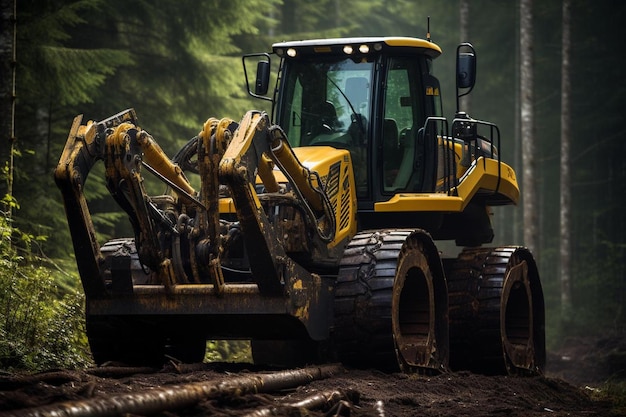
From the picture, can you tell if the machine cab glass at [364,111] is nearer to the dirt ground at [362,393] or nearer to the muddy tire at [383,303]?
the muddy tire at [383,303]

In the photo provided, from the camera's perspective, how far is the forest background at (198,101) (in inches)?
549

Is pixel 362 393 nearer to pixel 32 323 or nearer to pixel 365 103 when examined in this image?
pixel 365 103

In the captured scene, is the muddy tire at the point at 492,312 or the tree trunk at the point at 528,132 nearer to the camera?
the muddy tire at the point at 492,312

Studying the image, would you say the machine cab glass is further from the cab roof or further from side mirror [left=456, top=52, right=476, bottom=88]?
side mirror [left=456, top=52, right=476, bottom=88]

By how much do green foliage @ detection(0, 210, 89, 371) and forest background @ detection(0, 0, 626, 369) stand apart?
0.02 meters

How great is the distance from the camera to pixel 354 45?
1202cm

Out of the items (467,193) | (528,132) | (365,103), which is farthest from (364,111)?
(528,132)

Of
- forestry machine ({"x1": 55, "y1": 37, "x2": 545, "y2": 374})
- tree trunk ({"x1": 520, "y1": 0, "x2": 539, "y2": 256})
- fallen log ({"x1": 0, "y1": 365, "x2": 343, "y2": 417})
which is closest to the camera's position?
fallen log ({"x1": 0, "y1": 365, "x2": 343, "y2": 417})

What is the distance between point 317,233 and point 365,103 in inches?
76.0

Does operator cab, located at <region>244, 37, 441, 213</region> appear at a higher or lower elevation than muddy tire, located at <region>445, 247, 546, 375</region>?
higher

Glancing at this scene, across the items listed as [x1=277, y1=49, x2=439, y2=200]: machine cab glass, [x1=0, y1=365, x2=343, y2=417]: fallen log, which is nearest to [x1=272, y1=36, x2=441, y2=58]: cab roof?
[x1=277, y1=49, x2=439, y2=200]: machine cab glass

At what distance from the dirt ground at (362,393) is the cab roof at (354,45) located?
3.68 meters

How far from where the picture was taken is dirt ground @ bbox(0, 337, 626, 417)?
7.27 metres

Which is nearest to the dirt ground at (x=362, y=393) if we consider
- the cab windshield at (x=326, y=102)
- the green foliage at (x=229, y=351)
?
the cab windshield at (x=326, y=102)
